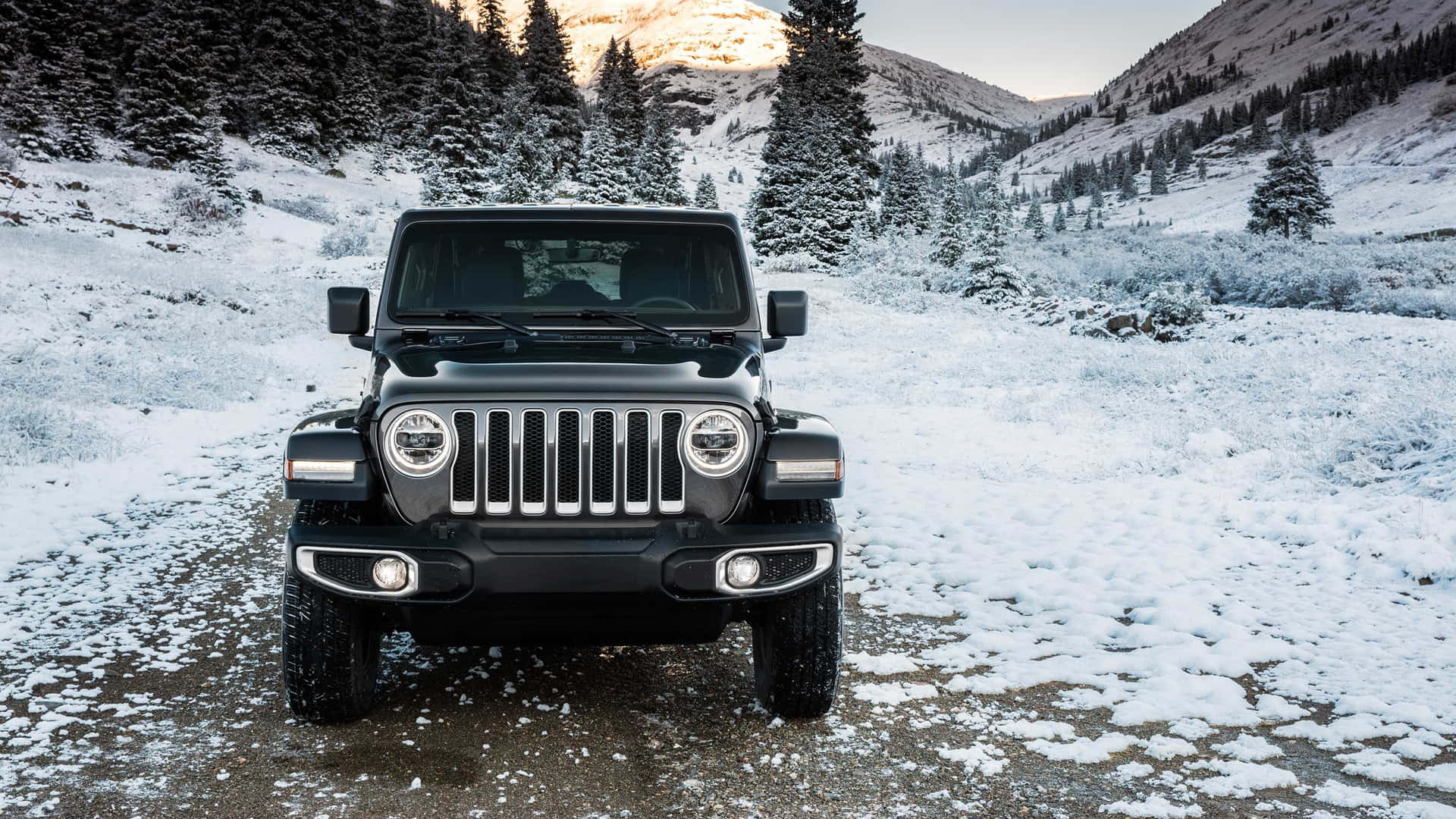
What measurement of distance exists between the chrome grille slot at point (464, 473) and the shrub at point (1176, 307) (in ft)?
58.5

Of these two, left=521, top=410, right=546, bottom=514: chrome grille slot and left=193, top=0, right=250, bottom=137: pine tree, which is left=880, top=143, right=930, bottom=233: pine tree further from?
left=521, top=410, right=546, bottom=514: chrome grille slot

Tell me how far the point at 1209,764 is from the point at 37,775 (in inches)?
158

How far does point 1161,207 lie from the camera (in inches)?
4190

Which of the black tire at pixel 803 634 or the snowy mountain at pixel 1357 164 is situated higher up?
the snowy mountain at pixel 1357 164

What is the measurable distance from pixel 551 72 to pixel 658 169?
15603 millimetres

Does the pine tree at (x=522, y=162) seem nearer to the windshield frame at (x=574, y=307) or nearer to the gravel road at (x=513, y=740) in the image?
the windshield frame at (x=574, y=307)

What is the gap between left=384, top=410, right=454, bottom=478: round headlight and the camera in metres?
3.26

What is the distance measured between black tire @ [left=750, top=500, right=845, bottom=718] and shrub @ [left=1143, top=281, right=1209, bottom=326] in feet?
55.8

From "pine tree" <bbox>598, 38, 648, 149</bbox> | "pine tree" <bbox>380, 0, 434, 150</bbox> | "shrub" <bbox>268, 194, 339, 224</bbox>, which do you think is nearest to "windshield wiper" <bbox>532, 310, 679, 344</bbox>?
"shrub" <bbox>268, 194, 339, 224</bbox>

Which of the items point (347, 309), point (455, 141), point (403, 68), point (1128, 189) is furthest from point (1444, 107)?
point (347, 309)

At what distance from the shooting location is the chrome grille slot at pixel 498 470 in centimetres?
324

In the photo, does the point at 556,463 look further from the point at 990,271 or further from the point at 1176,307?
the point at 990,271

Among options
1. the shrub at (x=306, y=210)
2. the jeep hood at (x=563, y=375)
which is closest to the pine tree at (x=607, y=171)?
the shrub at (x=306, y=210)

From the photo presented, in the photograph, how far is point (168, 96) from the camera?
135 ft
